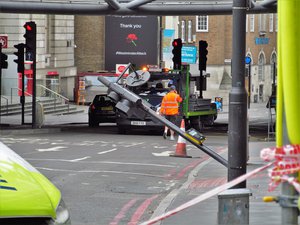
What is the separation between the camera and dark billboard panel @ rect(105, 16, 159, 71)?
2692 inches

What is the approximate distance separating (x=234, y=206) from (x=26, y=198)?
1.62 metres

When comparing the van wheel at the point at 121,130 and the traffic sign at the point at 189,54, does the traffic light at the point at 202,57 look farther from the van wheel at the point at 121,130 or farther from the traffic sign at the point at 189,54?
the traffic sign at the point at 189,54

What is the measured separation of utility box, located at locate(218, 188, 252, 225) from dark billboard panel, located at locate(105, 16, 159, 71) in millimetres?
60685

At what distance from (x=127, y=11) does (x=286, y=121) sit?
103ft

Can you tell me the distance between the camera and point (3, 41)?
38750 mm

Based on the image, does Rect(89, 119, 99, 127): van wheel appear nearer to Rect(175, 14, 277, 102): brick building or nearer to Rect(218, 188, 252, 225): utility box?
Rect(218, 188, 252, 225): utility box

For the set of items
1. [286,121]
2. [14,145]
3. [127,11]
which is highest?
[127,11]

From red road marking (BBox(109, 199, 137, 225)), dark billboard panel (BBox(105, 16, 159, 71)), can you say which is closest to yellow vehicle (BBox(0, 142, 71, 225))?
red road marking (BBox(109, 199, 137, 225))

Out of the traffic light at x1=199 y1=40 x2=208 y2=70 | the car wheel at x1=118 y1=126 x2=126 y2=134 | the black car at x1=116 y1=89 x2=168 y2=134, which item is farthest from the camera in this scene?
the traffic light at x1=199 y1=40 x2=208 y2=70

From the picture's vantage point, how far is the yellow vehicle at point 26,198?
6660 mm

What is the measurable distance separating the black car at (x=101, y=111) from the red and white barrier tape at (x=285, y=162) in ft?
121

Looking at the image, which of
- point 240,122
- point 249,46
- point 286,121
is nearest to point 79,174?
point 240,122

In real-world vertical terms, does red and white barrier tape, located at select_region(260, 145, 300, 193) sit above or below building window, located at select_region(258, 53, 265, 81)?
below

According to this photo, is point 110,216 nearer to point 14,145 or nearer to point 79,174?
point 79,174
